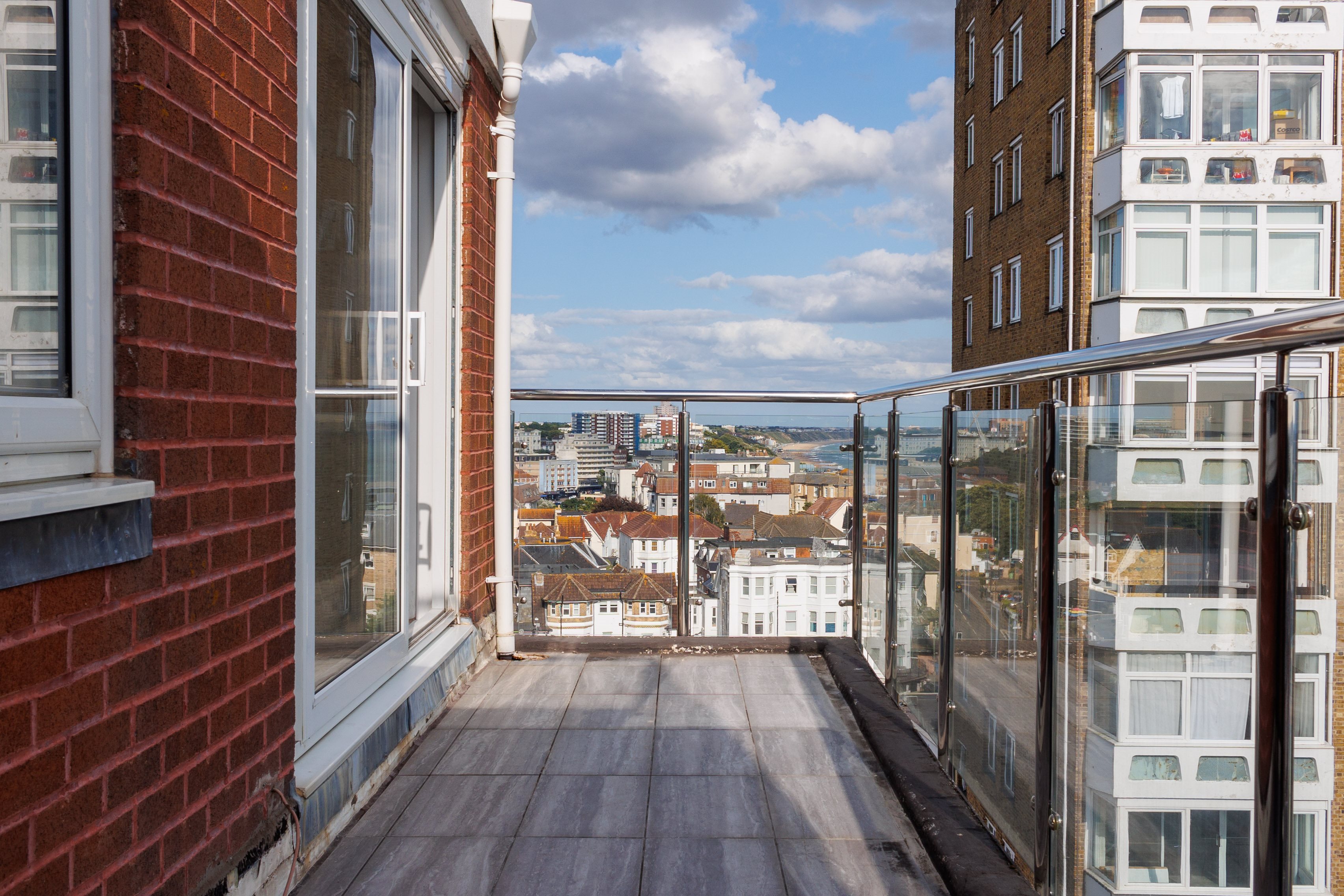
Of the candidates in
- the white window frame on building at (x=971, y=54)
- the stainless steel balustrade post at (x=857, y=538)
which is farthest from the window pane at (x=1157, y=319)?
the stainless steel balustrade post at (x=857, y=538)

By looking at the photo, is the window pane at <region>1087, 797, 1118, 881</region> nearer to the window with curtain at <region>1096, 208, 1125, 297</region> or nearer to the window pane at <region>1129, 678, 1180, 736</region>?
the window pane at <region>1129, 678, 1180, 736</region>

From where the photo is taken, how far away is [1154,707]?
147 cm

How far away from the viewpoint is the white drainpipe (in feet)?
13.2

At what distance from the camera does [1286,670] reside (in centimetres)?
117

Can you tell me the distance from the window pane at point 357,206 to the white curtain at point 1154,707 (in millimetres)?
1918

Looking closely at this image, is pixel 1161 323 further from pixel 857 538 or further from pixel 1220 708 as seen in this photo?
pixel 1220 708

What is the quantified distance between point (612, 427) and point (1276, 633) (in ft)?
11.6

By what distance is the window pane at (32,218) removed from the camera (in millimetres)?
1223

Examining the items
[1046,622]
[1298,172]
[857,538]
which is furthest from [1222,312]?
[1046,622]

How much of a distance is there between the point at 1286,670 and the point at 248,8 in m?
2.04

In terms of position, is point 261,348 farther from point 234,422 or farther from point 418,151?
point 418,151

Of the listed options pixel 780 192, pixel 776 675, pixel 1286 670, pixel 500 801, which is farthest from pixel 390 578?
pixel 780 192

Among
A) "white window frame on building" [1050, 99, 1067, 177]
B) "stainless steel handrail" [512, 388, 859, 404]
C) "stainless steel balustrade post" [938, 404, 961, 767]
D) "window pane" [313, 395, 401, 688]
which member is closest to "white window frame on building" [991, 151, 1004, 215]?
"white window frame on building" [1050, 99, 1067, 177]

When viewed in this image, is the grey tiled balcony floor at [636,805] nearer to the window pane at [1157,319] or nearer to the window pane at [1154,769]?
the window pane at [1154,769]
